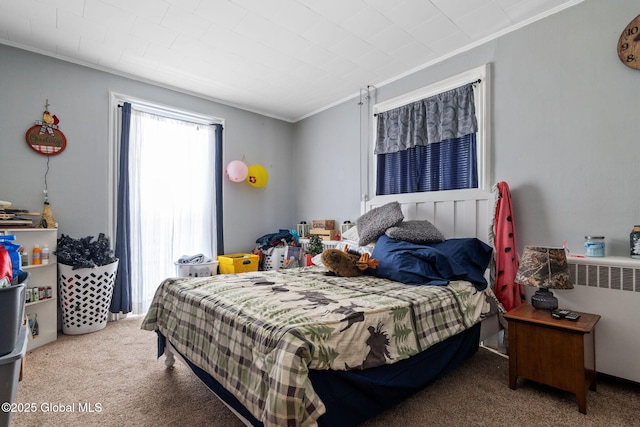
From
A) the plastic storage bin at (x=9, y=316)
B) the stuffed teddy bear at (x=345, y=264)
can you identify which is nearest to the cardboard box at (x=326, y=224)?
the stuffed teddy bear at (x=345, y=264)

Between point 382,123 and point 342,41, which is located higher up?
point 342,41

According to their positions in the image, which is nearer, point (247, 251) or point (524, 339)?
point (524, 339)

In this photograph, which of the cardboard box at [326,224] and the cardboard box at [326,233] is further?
the cardboard box at [326,224]

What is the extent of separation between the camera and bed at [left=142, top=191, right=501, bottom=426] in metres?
1.25

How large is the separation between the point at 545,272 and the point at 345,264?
52.7 inches

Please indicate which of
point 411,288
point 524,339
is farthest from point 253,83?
point 524,339

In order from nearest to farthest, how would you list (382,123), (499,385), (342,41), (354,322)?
1. (354,322)
2. (499,385)
3. (342,41)
4. (382,123)

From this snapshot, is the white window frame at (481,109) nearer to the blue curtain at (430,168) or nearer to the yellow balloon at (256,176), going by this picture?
the blue curtain at (430,168)

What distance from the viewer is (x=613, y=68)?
2.15 metres

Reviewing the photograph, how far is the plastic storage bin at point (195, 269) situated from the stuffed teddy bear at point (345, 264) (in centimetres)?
179

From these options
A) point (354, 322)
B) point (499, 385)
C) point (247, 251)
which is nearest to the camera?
point (354, 322)

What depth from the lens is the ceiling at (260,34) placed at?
2.35 m

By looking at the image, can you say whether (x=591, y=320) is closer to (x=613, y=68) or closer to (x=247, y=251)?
(x=613, y=68)

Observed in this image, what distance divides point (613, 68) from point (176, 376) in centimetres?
368
